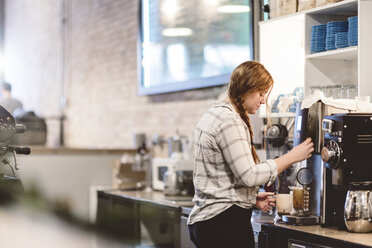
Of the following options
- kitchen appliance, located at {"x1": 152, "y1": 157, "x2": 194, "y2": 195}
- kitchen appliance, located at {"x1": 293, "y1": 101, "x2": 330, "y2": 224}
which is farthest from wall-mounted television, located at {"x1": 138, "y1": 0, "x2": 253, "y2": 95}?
kitchen appliance, located at {"x1": 293, "y1": 101, "x2": 330, "y2": 224}

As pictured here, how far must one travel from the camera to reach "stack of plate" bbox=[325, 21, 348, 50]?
3.02m

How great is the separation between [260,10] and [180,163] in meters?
1.25

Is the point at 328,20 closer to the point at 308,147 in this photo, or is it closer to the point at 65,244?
the point at 308,147

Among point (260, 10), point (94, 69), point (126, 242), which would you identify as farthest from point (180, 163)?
point (94, 69)

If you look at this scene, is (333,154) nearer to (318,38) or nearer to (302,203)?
(302,203)

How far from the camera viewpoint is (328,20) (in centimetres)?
322

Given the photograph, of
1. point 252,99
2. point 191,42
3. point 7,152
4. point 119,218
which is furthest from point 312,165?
point 191,42

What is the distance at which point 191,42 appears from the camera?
4848 mm

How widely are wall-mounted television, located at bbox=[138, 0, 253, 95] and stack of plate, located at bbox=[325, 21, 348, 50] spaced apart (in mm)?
851

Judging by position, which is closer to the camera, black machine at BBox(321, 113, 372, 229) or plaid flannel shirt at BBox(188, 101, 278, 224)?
plaid flannel shirt at BBox(188, 101, 278, 224)

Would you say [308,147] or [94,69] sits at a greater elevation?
[94,69]

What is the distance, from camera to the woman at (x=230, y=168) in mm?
2371

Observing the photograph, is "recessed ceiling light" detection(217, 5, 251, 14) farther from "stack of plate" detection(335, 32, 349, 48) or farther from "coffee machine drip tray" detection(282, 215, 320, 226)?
"coffee machine drip tray" detection(282, 215, 320, 226)

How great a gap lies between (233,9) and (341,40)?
1.40 metres
